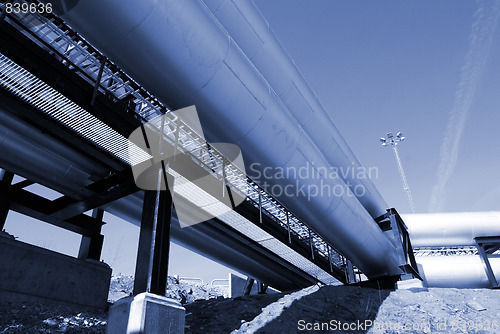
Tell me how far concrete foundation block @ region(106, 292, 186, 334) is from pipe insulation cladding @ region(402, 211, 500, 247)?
1116cm

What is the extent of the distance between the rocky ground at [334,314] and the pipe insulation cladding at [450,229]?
13.1 ft

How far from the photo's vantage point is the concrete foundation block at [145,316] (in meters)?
4.17

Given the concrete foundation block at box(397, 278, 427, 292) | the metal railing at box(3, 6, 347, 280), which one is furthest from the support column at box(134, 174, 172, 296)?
the concrete foundation block at box(397, 278, 427, 292)

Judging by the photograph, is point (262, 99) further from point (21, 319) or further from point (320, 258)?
point (320, 258)

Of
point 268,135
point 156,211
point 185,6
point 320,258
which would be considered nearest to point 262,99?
point 268,135

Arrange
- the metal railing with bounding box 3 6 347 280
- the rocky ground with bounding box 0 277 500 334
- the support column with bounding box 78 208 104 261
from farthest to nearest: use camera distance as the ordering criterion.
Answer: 1. the support column with bounding box 78 208 104 261
2. the rocky ground with bounding box 0 277 500 334
3. the metal railing with bounding box 3 6 347 280

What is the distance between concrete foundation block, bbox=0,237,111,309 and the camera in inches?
248

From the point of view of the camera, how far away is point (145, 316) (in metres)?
4.19

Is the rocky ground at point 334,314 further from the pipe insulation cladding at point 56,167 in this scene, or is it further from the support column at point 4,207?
the pipe insulation cladding at point 56,167

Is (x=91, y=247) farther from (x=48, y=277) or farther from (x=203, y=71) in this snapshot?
(x=203, y=71)

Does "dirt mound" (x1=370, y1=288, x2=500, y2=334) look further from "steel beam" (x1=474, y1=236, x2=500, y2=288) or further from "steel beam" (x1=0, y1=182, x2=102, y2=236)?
"steel beam" (x1=0, y1=182, x2=102, y2=236)

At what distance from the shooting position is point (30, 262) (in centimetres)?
660

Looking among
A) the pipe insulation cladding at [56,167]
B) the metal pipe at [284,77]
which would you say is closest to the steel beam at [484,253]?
the metal pipe at [284,77]

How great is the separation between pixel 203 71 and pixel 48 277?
4769mm
